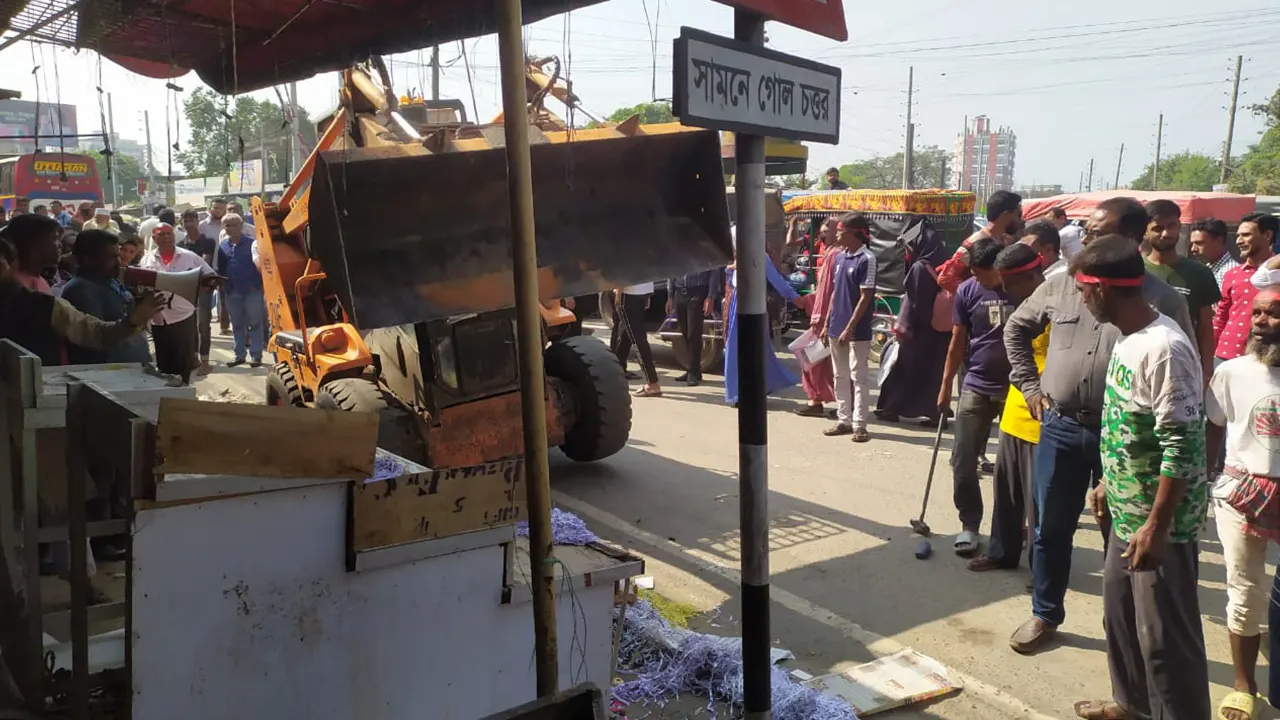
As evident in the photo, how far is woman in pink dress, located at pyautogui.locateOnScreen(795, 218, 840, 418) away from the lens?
834 centimetres

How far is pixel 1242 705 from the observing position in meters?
3.43

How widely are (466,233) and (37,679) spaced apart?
1.99 m

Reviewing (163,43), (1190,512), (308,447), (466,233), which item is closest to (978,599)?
(1190,512)

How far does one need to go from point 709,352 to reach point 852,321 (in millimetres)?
3170

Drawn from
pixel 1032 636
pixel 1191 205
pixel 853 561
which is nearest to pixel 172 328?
pixel 853 561

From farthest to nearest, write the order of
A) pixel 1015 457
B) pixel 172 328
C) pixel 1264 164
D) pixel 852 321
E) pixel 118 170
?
pixel 1264 164, pixel 118 170, pixel 172 328, pixel 852 321, pixel 1015 457

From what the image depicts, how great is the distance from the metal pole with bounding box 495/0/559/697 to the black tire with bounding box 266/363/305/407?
15.5 ft

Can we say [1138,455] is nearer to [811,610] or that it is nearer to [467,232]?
[811,610]

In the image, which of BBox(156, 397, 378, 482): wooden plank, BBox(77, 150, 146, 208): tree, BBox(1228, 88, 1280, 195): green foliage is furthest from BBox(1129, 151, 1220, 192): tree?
BBox(156, 397, 378, 482): wooden plank

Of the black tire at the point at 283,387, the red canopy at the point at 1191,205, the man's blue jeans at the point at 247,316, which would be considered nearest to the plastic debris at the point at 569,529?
the black tire at the point at 283,387

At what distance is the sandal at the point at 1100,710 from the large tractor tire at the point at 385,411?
373cm

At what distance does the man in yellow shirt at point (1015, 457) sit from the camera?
15.0 ft

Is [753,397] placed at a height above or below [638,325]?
above

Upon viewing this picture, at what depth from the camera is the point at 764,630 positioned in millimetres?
2811
